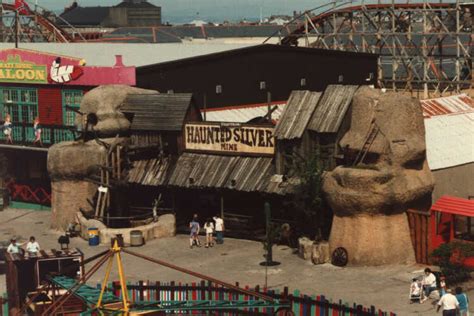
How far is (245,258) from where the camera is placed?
40.5 meters

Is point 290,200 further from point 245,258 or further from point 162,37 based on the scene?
point 162,37

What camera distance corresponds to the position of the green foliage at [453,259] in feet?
111

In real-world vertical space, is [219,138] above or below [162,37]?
below

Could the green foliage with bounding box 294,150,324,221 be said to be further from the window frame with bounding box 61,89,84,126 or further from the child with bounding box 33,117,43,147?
the child with bounding box 33,117,43,147

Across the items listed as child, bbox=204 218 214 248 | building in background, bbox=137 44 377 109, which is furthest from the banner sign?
child, bbox=204 218 214 248

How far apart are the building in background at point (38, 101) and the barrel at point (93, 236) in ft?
22.3

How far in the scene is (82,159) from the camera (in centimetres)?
4578

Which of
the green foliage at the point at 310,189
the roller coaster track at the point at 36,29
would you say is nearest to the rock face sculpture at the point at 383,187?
the green foliage at the point at 310,189

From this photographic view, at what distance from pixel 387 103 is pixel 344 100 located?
7.87ft

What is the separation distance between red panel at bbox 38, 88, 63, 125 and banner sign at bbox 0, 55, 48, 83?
695 mm

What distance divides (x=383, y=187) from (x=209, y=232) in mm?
8458

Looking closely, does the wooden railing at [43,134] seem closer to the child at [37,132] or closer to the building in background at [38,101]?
the building in background at [38,101]

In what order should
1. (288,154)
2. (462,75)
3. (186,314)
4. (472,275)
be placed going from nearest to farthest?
(186,314) → (472,275) → (288,154) → (462,75)

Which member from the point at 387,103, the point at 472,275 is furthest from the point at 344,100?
the point at 472,275
